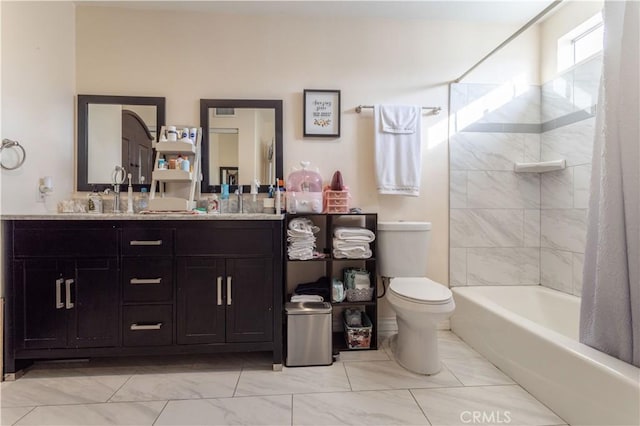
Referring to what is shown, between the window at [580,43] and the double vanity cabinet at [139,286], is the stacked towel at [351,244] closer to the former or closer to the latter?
the double vanity cabinet at [139,286]

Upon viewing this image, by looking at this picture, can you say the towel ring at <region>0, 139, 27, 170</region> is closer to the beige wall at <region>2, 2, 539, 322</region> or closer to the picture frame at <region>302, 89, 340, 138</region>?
the beige wall at <region>2, 2, 539, 322</region>

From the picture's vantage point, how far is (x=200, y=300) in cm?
159

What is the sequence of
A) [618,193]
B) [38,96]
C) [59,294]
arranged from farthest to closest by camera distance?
[38,96], [59,294], [618,193]

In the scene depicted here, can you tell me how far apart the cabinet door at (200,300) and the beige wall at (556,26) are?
276 centimetres

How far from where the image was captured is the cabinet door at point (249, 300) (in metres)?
1.60

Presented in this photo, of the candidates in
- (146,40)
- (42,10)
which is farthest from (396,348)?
(42,10)

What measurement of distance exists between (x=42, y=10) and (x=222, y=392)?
8.33ft

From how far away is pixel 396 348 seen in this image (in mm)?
1780

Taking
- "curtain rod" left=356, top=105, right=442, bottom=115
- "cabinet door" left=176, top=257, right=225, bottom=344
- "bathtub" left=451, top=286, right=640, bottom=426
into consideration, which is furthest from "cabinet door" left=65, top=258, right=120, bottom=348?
"bathtub" left=451, top=286, right=640, bottom=426

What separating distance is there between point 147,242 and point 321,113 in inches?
57.1

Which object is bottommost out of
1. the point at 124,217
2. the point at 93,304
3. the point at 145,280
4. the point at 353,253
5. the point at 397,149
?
the point at 93,304

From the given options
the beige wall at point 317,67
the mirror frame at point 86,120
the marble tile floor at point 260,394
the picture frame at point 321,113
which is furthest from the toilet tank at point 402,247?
the mirror frame at point 86,120

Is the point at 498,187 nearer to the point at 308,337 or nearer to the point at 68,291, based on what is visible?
the point at 308,337

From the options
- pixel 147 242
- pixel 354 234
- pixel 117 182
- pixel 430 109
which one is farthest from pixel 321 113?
pixel 117 182
